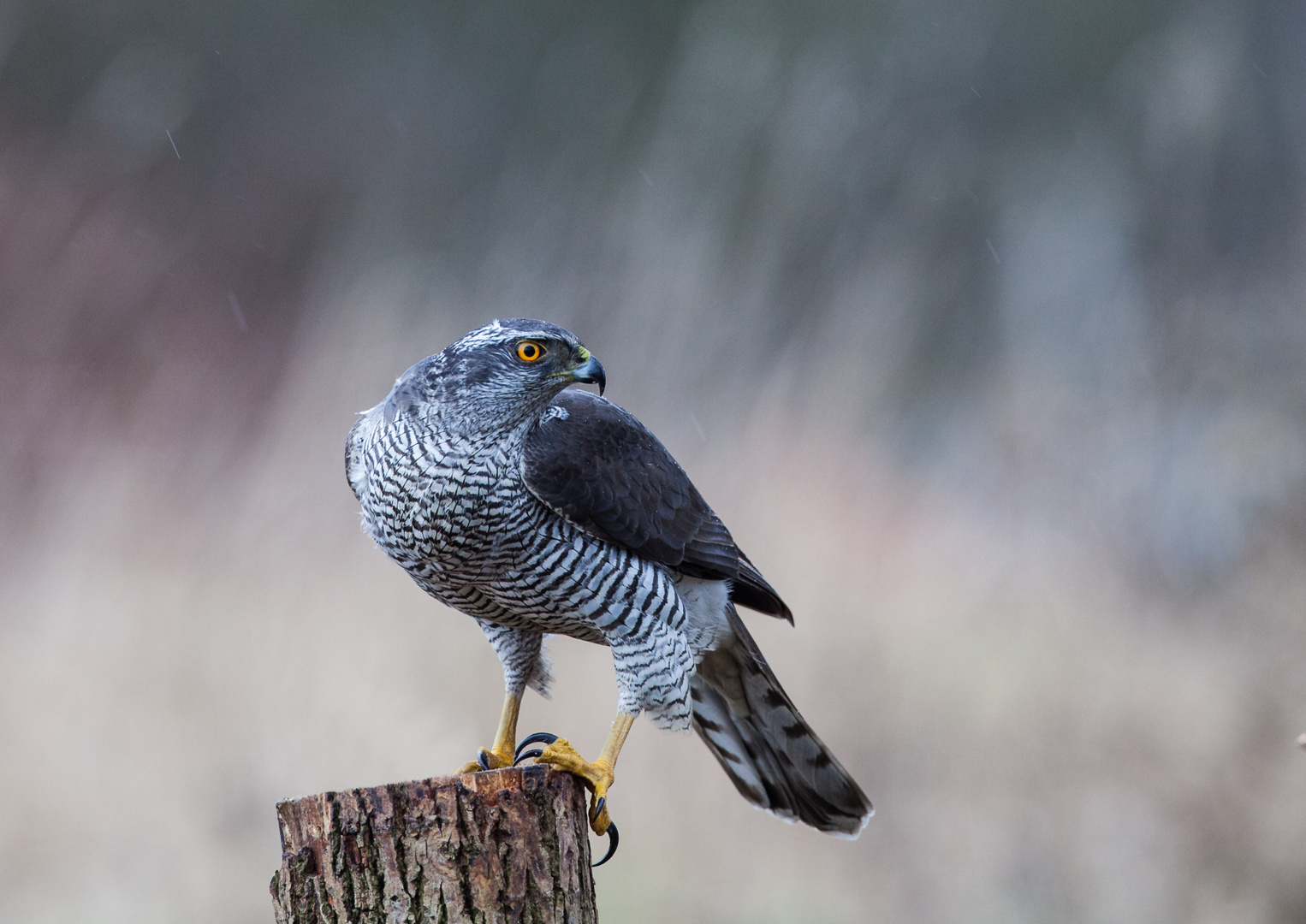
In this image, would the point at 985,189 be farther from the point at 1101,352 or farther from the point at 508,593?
the point at 508,593

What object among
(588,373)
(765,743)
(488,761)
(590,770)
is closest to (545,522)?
(588,373)

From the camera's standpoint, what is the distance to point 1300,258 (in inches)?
152

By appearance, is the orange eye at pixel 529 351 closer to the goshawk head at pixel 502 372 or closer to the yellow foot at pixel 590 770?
the goshawk head at pixel 502 372

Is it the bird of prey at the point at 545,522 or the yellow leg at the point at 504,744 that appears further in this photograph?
the yellow leg at the point at 504,744

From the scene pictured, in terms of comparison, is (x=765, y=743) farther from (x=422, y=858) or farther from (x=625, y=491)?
(x=422, y=858)

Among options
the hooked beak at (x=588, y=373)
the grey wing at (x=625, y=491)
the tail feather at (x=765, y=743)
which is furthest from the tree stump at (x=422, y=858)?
the tail feather at (x=765, y=743)

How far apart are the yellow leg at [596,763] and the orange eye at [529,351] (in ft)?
2.54

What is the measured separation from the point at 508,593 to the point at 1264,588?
2951 mm

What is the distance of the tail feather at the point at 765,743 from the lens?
258 centimetres

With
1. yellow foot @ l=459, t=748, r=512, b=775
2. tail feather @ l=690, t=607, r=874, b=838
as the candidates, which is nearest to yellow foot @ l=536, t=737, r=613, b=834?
yellow foot @ l=459, t=748, r=512, b=775

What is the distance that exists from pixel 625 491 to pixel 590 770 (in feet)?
1.93

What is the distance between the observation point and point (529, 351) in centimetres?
199

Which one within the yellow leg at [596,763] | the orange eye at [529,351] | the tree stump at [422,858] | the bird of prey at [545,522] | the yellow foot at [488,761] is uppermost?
the orange eye at [529,351]

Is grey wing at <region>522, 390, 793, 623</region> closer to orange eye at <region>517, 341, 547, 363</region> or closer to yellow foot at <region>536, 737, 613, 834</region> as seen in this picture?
orange eye at <region>517, 341, 547, 363</region>
